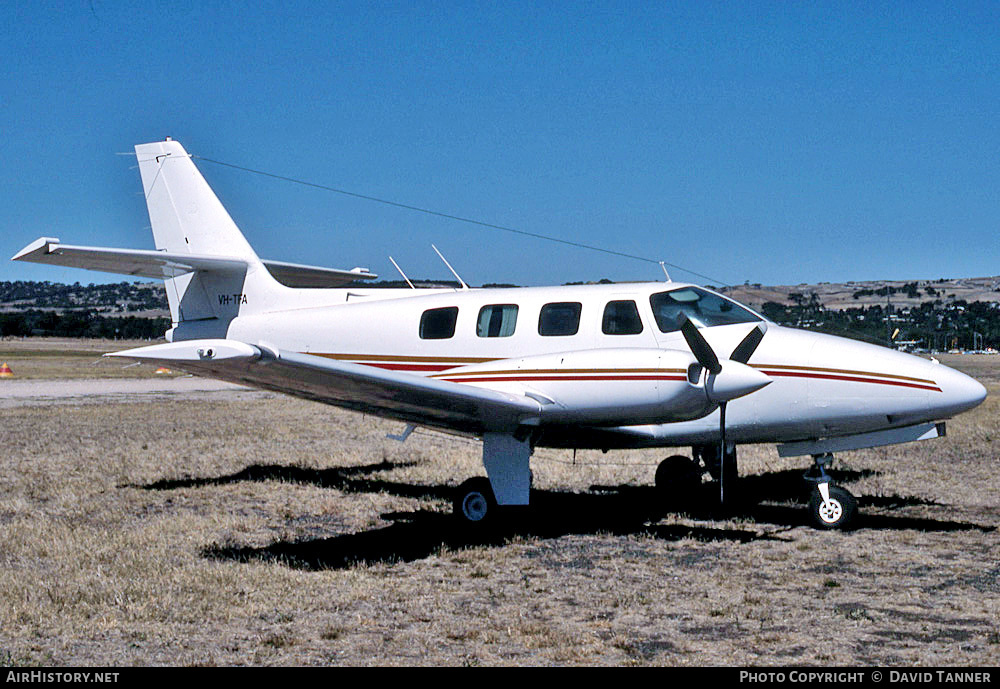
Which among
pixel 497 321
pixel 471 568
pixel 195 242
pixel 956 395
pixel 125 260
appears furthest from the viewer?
pixel 195 242

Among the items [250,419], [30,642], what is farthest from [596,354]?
[250,419]

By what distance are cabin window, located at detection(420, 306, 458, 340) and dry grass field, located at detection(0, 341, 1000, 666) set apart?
7.43 feet

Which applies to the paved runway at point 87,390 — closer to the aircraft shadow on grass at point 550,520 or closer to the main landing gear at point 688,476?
the aircraft shadow on grass at point 550,520

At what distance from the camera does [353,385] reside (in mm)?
8766

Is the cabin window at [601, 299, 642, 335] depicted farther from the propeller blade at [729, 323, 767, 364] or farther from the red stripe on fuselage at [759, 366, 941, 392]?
the red stripe on fuselage at [759, 366, 941, 392]

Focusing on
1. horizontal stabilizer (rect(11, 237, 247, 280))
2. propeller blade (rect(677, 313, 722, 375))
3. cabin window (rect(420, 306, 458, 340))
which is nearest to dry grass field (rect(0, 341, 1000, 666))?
propeller blade (rect(677, 313, 722, 375))

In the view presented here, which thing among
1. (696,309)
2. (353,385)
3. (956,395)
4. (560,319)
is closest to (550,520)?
(560,319)

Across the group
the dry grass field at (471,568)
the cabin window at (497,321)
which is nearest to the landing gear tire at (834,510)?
the dry grass field at (471,568)

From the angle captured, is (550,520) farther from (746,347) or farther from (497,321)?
(746,347)

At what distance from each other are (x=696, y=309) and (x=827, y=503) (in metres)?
2.61
